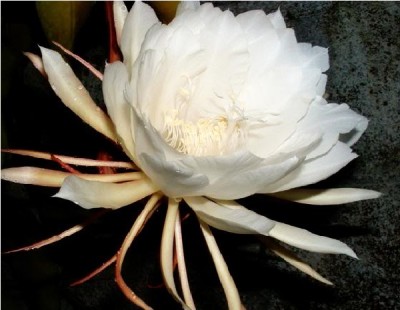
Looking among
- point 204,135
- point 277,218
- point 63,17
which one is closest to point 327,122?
point 204,135

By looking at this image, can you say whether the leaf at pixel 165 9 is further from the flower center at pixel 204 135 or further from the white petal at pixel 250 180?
the white petal at pixel 250 180

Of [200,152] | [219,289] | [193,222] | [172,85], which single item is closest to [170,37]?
[172,85]

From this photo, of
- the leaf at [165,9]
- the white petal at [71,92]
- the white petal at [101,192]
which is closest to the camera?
the white petal at [101,192]

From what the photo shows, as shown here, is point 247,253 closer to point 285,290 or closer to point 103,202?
point 285,290

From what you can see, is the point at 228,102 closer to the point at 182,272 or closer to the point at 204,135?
the point at 204,135

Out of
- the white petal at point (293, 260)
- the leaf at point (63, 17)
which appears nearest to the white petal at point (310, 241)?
the white petal at point (293, 260)

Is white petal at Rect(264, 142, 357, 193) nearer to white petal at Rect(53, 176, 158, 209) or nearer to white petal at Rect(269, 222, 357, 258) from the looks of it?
white petal at Rect(269, 222, 357, 258)
